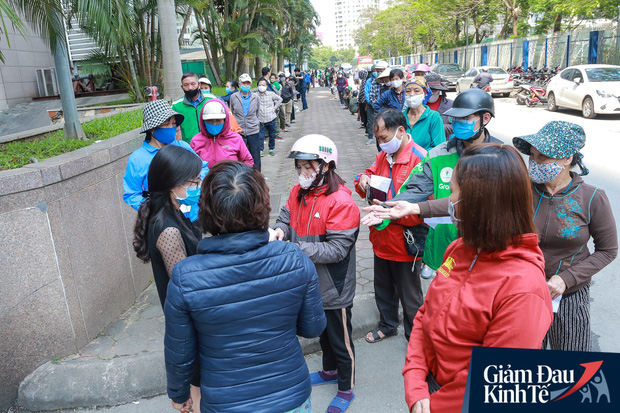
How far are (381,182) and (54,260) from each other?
2.32 m

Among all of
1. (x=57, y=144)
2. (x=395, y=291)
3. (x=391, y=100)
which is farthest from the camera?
(x=391, y=100)

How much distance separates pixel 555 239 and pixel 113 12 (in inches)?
186

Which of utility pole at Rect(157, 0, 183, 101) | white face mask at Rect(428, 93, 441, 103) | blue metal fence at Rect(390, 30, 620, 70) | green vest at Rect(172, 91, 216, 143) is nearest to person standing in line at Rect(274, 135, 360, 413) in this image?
green vest at Rect(172, 91, 216, 143)

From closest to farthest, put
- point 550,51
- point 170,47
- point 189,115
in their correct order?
point 189,115
point 170,47
point 550,51

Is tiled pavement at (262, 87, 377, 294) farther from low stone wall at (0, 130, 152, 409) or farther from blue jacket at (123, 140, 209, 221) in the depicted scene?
low stone wall at (0, 130, 152, 409)

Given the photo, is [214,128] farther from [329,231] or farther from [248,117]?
[248,117]

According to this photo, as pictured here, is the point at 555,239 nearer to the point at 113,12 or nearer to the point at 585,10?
the point at 113,12

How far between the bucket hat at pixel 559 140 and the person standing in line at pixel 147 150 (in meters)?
2.35

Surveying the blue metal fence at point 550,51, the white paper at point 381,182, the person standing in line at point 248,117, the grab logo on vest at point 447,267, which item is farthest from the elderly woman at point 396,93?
the blue metal fence at point 550,51

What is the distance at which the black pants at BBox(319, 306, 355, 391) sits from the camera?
3035 mm

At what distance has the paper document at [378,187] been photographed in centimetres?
347

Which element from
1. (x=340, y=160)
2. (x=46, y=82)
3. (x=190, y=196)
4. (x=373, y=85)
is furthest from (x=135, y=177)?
(x=46, y=82)

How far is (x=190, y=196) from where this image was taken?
2803 mm

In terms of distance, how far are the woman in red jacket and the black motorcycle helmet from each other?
1480 mm
